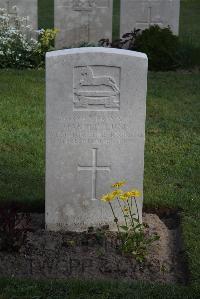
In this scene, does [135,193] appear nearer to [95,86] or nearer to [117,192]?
[117,192]

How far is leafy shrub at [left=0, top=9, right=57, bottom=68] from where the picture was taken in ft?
37.7

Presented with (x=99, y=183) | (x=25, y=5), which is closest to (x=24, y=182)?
(x=99, y=183)

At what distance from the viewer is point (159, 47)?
39.7 ft

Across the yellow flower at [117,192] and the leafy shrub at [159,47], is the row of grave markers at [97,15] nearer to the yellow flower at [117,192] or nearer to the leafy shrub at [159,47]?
the leafy shrub at [159,47]

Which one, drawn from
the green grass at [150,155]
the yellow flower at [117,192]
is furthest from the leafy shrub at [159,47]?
the yellow flower at [117,192]

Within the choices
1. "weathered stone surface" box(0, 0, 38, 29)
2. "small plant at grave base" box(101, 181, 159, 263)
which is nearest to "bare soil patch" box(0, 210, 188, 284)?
"small plant at grave base" box(101, 181, 159, 263)

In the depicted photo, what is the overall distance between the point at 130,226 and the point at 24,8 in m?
7.41

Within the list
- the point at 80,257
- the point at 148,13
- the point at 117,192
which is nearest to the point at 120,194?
the point at 117,192

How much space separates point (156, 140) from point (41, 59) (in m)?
4.07

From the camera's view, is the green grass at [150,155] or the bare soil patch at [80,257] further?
the bare soil patch at [80,257]

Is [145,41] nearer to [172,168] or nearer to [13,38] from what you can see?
[13,38]

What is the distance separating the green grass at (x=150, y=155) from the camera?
5.04 metres

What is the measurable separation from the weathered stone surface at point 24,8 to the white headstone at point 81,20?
35cm

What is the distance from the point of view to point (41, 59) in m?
11.8
